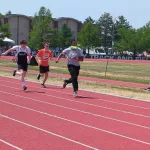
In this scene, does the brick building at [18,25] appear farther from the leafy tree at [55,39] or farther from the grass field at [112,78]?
the grass field at [112,78]

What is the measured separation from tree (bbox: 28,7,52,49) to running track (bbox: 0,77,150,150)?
202ft

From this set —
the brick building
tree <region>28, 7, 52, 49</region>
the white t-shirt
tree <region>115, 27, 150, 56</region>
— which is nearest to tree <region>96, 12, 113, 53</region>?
the brick building

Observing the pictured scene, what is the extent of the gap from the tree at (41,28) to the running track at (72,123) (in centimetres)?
6149

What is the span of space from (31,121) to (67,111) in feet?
5.42

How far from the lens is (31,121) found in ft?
28.5

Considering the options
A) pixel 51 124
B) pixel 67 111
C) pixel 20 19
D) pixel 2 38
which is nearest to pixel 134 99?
pixel 67 111

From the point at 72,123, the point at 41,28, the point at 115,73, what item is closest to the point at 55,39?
the point at 41,28

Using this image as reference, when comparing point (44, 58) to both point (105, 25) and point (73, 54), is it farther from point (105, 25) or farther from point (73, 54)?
point (105, 25)

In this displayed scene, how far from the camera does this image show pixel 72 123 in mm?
8609

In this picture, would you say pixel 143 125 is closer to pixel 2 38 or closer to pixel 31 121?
pixel 31 121

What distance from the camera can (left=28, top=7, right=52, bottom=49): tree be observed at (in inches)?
2916

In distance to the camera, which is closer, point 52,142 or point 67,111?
point 52,142

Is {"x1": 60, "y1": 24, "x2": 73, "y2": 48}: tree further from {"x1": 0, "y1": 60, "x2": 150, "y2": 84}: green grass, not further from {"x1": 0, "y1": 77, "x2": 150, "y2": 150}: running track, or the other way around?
{"x1": 0, "y1": 77, "x2": 150, "y2": 150}: running track

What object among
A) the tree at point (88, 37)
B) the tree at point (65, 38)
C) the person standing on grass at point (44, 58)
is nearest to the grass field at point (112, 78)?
the person standing on grass at point (44, 58)
